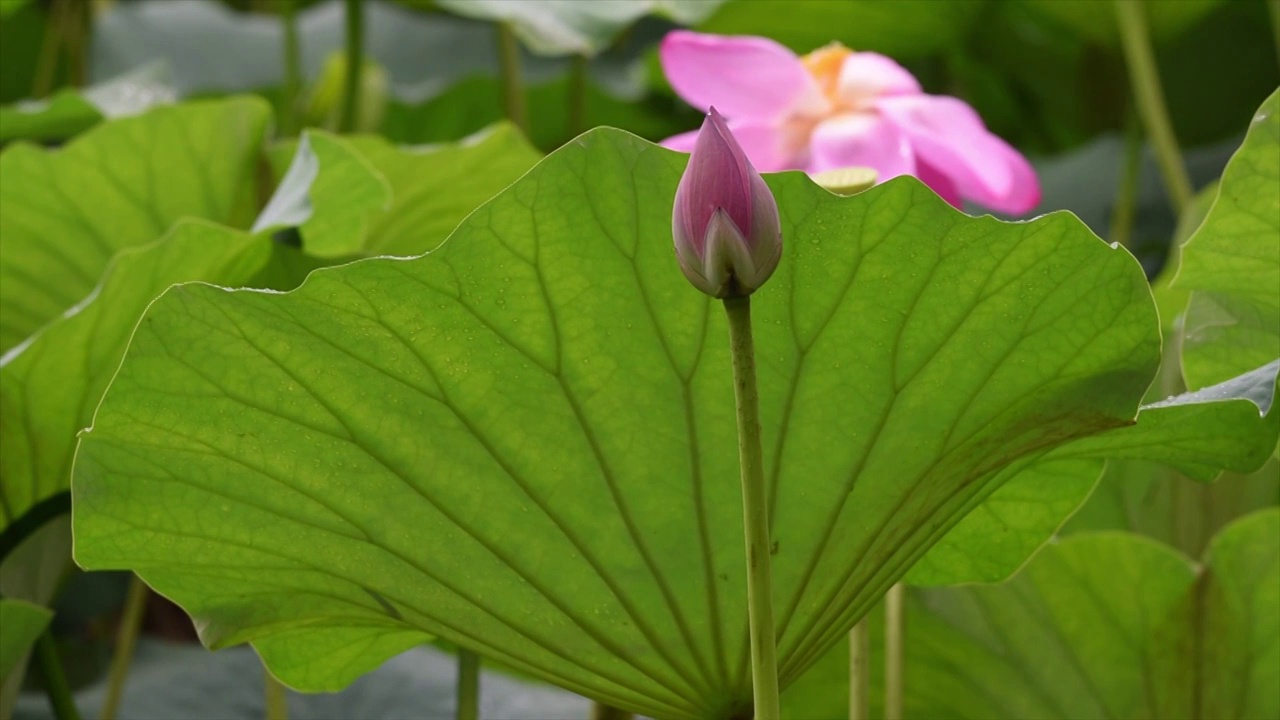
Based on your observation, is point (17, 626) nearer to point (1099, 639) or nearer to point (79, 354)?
point (79, 354)

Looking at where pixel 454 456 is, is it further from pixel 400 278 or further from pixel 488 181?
pixel 488 181

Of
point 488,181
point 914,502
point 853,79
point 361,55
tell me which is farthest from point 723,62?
point 361,55

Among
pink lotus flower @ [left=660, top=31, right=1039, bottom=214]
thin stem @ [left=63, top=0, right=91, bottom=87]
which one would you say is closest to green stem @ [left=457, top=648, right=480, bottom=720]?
pink lotus flower @ [left=660, top=31, right=1039, bottom=214]

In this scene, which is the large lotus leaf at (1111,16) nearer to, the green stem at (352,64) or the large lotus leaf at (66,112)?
the green stem at (352,64)

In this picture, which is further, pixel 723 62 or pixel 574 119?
pixel 574 119

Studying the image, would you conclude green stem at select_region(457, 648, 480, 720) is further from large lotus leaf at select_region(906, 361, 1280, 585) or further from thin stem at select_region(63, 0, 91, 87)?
thin stem at select_region(63, 0, 91, 87)
